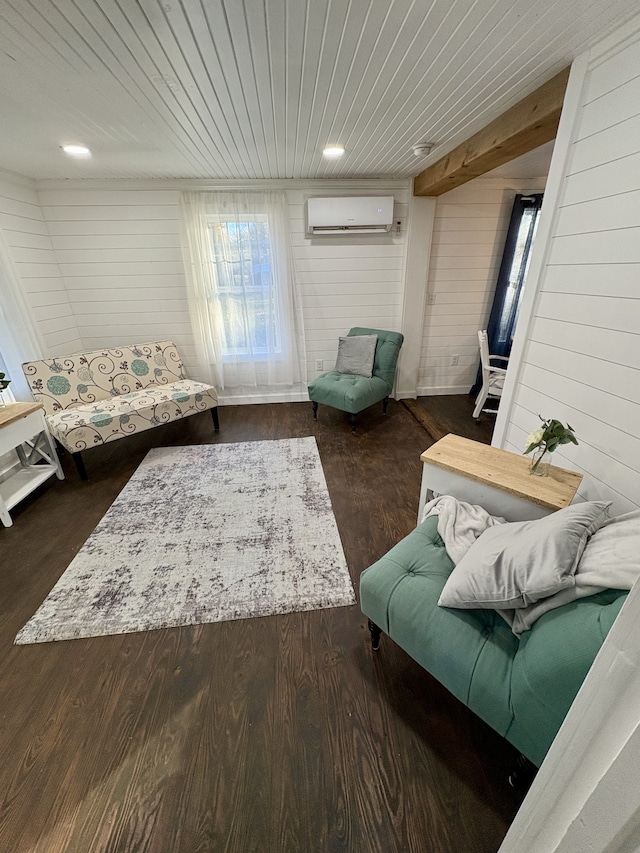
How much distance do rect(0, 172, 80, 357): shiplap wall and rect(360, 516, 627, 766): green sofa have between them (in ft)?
11.9

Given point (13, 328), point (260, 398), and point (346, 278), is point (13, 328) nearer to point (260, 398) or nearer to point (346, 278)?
point (260, 398)

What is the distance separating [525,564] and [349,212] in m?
3.45

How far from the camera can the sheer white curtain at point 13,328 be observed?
2.65 m

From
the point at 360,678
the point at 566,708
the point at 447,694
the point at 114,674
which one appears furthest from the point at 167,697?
the point at 566,708

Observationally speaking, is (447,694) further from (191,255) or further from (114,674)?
(191,255)

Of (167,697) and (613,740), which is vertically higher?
(613,740)

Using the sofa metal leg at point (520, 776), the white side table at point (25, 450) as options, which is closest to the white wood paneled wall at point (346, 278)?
the white side table at point (25, 450)

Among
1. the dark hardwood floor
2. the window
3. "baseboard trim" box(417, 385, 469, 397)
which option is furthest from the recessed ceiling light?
"baseboard trim" box(417, 385, 469, 397)

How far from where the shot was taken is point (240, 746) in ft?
3.71

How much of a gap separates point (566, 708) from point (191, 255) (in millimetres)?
3997

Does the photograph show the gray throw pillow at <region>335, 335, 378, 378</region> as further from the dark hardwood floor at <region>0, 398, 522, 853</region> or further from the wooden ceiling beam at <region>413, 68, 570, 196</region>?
the dark hardwood floor at <region>0, 398, 522, 853</region>

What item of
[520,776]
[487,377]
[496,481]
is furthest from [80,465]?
Answer: [487,377]

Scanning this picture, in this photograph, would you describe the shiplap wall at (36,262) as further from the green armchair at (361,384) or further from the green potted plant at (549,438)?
the green potted plant at (549,438)

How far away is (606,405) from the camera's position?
1.48m
